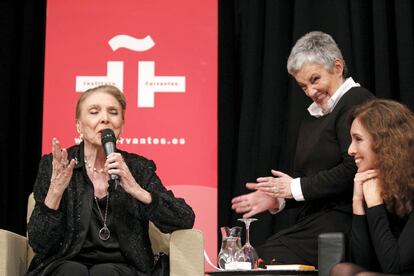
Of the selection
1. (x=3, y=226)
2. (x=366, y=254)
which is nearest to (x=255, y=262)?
(x=366, y=254)

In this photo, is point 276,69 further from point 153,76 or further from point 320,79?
point 320,79

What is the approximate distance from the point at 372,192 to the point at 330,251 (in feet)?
0.95

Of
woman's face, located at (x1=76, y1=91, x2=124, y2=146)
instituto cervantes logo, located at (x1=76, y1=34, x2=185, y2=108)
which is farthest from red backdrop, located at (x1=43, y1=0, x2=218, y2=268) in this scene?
woman's face, located at (x1=76, y1=91, x2=124, y2=146)

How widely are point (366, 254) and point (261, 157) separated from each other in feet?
5.43

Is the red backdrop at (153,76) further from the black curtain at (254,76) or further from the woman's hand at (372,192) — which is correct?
the woman's hand at (372,192)

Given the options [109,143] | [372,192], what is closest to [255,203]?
[372,192]

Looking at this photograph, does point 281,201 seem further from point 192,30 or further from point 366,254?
point 192,30

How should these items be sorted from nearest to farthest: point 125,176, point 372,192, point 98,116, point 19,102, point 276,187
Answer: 1. point 372,192
2. point 125,176
3. point 98,116
4. point 276,187
5. point 19,102

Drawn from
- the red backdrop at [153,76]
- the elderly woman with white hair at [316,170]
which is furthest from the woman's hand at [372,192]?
the red backdrop at [153,76]

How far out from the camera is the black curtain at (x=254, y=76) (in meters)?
4.60

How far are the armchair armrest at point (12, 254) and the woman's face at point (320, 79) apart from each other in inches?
58.8

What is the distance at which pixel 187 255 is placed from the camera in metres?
3.23

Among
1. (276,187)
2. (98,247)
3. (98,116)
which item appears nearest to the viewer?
(98,247)

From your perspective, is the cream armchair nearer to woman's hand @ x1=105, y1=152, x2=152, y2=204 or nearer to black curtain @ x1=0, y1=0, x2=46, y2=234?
woman's hand @ x1=105, y1=152, x2=152, y2=204
